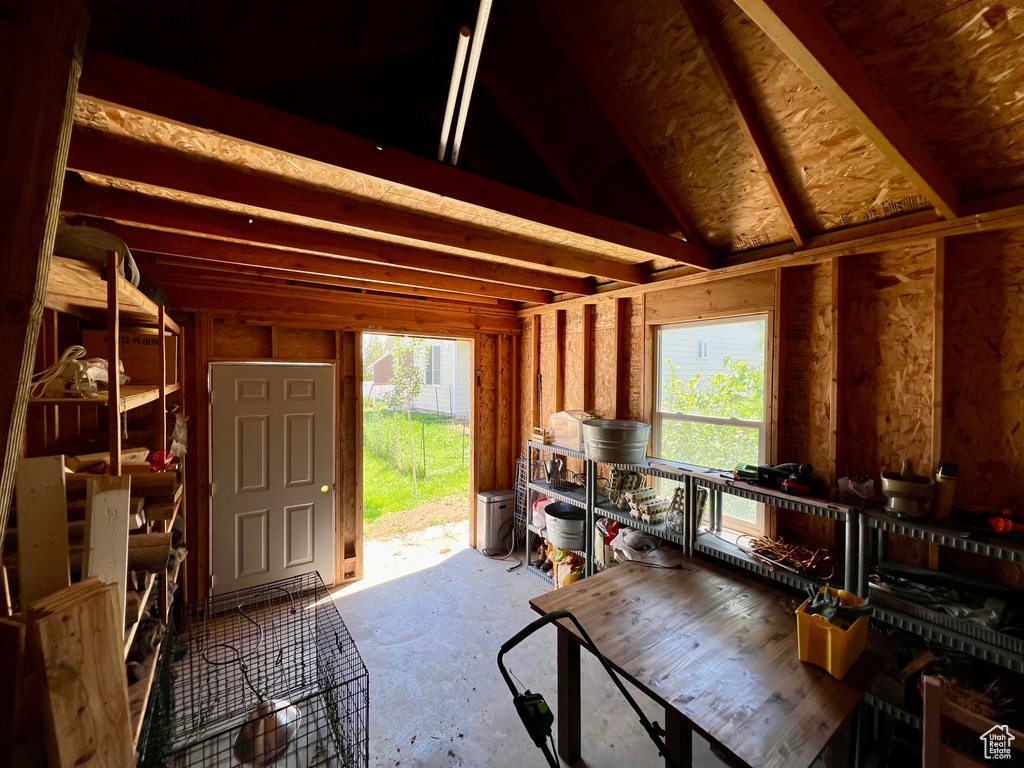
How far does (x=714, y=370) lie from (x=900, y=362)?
1045 mm

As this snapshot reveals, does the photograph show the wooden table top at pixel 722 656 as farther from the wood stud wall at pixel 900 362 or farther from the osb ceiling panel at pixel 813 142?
the osb ceiling panel at pixel 813 142

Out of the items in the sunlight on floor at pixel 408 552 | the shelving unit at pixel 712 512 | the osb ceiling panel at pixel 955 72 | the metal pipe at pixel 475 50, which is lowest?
the sunlight on floor at pixel 408 552

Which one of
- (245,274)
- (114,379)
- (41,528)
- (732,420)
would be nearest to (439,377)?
(245,274)

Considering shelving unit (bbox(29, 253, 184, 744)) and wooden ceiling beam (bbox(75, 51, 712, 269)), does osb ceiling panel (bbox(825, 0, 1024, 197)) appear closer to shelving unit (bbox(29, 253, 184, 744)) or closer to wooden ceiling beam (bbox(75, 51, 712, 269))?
wooden ceiling beam (bbox(75, 51, 712, 269))

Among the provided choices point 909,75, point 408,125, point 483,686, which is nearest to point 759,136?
point 909,75

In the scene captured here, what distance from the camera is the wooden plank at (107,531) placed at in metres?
1.33

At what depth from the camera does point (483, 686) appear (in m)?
2.70

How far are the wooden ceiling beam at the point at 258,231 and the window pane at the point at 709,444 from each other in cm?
177

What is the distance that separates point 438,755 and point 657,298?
133 inches

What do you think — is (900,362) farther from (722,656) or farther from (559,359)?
(559,359)

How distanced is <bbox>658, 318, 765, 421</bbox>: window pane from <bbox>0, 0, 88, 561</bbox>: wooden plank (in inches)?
129

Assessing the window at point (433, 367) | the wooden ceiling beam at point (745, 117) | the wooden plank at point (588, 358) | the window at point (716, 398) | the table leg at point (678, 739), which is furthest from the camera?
the window at point (433, 367)

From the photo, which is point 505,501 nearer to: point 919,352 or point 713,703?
point 713,703

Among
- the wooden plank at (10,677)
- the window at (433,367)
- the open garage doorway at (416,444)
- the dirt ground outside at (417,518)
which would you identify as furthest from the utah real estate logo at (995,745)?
the window at (433,367)
